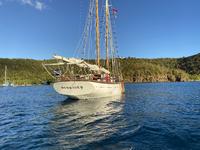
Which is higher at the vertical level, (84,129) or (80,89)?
(80,89)

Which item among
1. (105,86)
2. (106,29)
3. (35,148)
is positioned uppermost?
(106,29)

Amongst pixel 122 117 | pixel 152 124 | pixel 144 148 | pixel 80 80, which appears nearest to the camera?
pixel 144 148

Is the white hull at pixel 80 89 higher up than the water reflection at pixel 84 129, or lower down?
higher up

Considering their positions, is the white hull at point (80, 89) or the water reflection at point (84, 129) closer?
the water reflection at point (84, 129)

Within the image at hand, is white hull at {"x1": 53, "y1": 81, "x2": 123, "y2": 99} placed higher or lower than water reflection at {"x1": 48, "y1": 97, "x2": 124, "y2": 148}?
higher

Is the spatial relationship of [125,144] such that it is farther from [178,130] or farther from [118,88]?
[118,88]

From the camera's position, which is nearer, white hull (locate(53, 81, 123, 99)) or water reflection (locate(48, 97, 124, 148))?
water reflection (locate(48, 97, 124, 148))

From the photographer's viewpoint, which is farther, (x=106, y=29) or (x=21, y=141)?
(x=106, y=29)

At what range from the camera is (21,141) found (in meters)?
20.3

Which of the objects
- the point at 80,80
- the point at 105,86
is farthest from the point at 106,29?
the point at 80,80

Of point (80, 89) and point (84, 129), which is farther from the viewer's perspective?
point (80, 89)

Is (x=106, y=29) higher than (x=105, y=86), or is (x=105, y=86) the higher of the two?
(x=106, y=29)

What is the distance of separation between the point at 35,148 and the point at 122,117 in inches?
524

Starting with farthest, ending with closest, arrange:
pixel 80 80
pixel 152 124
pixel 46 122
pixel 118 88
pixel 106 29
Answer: pixel 106 29, pixel 118 88, pixel 80 80, pixel 46 122, pixel 152 124
